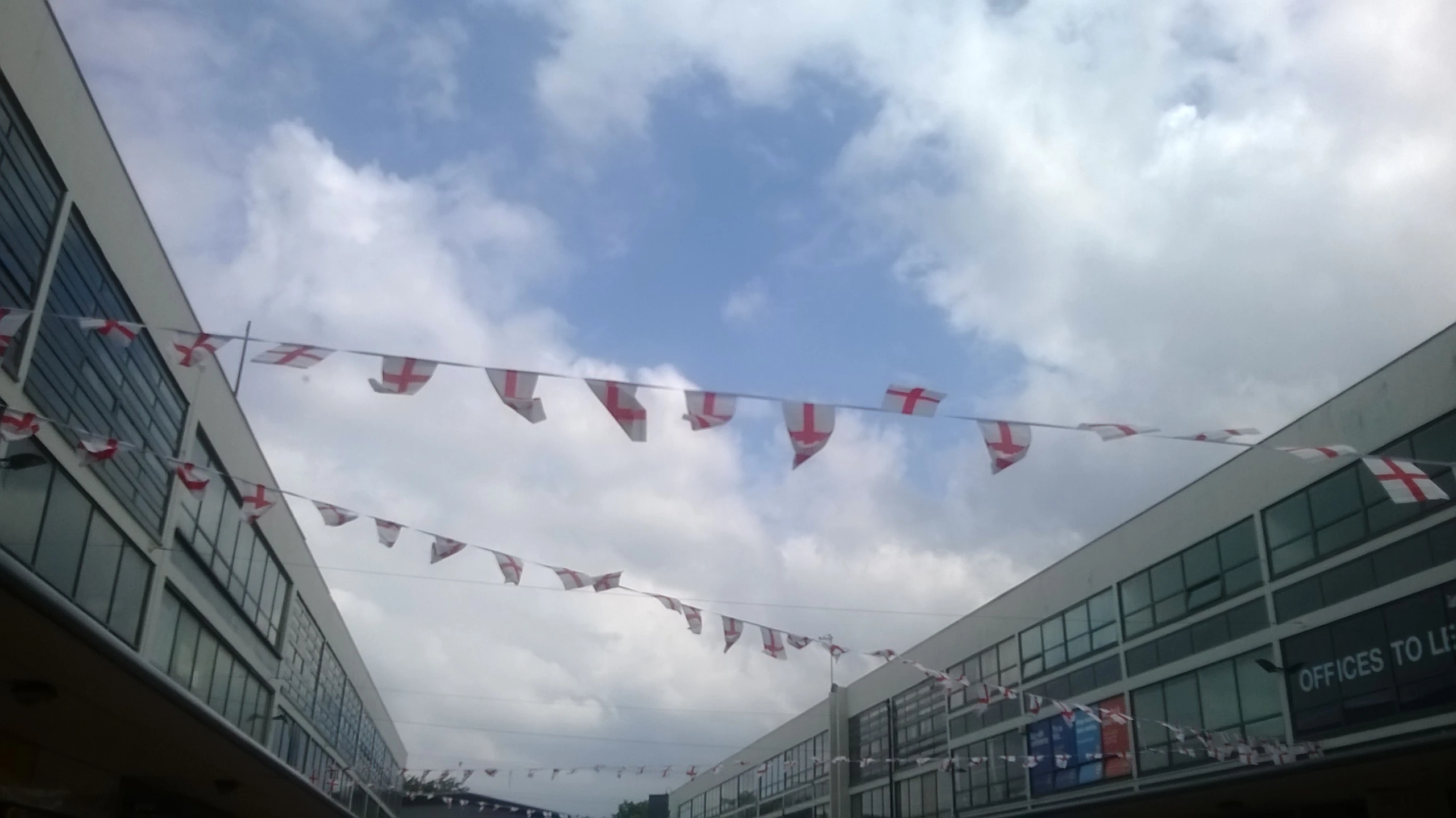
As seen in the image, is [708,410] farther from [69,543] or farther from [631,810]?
[631,810]

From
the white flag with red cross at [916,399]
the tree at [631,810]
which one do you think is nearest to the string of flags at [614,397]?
the white flag with red cross at [916,399]

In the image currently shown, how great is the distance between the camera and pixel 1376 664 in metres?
18.0

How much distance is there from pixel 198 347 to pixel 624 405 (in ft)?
13.1

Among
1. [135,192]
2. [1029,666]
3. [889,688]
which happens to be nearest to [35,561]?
[135,192]

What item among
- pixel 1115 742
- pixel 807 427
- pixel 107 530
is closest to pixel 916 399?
pixel 807 427

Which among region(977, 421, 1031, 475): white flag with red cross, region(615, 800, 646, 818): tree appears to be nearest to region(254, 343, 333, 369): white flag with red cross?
region(977, 421, 1031, 475): white flag with red cross

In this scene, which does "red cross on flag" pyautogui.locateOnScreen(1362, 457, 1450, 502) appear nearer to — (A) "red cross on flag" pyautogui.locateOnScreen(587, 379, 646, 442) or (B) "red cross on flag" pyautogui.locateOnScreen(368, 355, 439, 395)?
(A) "red cross on flag" pyautogui.locateOnScreen(587, 379, 646, 442)

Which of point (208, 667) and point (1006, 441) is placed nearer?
point (1006, 441)

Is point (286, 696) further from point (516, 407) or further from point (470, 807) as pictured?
point (470, 807)

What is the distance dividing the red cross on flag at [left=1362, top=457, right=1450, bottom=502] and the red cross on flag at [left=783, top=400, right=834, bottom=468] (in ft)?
18.9

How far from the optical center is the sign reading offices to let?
16734 millimetres

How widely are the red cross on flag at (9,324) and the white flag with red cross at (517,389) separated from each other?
3.91 metres

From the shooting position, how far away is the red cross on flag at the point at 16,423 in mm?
11039

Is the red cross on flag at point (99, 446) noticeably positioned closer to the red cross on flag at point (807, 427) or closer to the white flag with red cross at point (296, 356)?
the white flag with red cross at point (296, 356)
